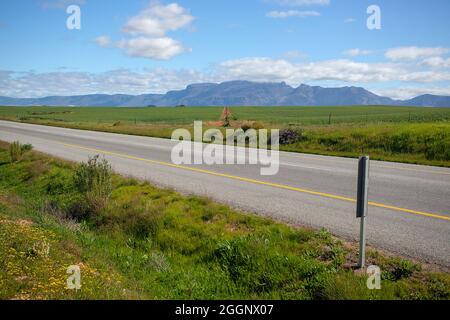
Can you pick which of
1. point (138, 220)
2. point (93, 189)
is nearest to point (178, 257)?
point (138, 220)

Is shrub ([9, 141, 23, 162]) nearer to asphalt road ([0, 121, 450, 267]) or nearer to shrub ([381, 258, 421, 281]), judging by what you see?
asphalt road ([0, 121, 450, 267])

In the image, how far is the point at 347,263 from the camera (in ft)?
18.6

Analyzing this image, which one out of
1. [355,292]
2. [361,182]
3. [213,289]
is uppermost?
[361,182]

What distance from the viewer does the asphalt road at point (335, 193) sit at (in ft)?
22.0

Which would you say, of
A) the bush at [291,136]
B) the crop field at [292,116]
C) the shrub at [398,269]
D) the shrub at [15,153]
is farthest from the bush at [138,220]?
the crop field at [292,116]

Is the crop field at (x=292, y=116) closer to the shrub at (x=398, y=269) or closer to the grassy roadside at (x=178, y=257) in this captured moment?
the grassy roadside at (x=178, y=257)

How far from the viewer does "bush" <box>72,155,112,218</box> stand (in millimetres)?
9930

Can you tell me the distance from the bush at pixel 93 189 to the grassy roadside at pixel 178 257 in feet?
0.11

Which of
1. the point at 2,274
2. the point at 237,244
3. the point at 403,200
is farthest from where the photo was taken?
the point at 403,200

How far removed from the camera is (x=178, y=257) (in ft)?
23.2

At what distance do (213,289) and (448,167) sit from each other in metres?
11.5

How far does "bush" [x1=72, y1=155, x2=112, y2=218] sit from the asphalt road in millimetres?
1716
